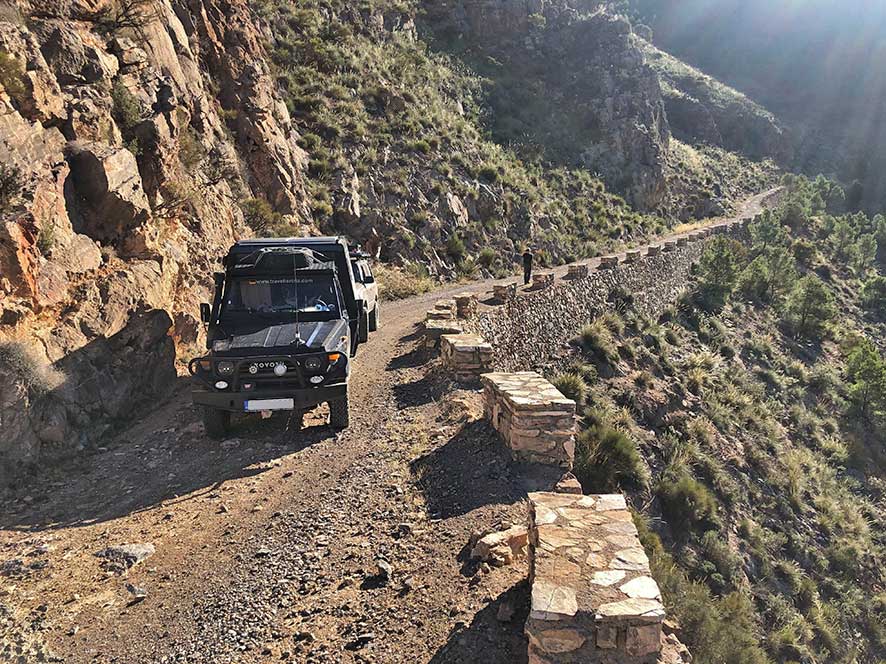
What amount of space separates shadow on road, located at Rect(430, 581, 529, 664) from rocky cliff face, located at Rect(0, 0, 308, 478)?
574 centimetres

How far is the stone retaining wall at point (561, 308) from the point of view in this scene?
1436cm

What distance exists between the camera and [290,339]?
693cm

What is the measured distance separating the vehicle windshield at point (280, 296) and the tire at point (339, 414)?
153 centimetres

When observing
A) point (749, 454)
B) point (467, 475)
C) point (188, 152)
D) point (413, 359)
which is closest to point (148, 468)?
point (467, 475)

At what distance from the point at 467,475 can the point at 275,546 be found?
213cm

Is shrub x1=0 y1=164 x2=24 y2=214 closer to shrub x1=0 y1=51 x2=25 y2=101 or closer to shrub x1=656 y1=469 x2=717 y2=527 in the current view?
shrub x1=0 y1=51 x2=25 y2=101

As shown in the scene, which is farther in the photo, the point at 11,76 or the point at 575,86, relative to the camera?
the point at 575,86

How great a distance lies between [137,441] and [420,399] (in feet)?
13.5

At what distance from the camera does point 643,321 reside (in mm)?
20625

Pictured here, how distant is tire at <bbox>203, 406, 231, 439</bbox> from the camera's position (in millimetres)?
6871

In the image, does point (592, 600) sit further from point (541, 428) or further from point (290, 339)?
point (290, 339)

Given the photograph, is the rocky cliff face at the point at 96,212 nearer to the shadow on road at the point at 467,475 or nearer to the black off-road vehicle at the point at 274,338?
the black off-road vehicle at the point at 274,338

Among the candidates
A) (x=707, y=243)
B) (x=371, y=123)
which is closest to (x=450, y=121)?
(x=371, y=123)

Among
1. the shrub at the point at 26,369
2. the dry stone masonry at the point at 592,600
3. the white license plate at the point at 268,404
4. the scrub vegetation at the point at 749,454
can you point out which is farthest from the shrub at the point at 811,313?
the shrub at the point at 26,369
